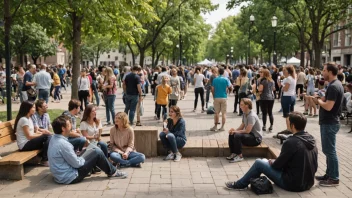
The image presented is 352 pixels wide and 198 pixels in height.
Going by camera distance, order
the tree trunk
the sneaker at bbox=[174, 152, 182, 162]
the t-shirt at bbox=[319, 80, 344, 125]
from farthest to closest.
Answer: the tree trunk
the sneaker at bbox=[174, 152, 182, 162]
the t-shirt at bbox=[319, 80, 344, 125]

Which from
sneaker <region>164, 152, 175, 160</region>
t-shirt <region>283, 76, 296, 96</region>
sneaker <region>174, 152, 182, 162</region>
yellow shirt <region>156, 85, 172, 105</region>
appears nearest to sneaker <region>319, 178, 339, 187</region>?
sneaker <region>174, 152, 182, 162</region>

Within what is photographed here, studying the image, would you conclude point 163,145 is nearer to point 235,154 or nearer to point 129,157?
point 129,157

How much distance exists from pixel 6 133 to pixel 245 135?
438 cm

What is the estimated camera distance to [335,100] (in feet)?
18.4

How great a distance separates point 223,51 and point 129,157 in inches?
3011

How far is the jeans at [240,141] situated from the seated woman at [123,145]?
1749 millimetres

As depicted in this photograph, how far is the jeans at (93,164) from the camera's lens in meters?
5.93

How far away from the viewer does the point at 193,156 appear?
25.5 feet

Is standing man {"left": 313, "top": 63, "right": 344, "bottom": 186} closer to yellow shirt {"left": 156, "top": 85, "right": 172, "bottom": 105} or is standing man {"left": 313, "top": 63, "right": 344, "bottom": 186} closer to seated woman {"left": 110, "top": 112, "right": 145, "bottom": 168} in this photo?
seated woman {"left": 110, "top": 112, "right": 145, "bottom": 168}

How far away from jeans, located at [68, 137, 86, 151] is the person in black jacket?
2937 millimetres

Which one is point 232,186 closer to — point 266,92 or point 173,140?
point 173,140

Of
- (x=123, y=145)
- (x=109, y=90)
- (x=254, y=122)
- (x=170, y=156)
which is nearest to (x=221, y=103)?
(x=109, y=90)

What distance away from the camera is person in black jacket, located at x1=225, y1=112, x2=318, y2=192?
5266 mm

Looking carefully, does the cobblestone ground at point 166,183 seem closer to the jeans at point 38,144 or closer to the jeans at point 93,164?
the jeans at point 93,164
